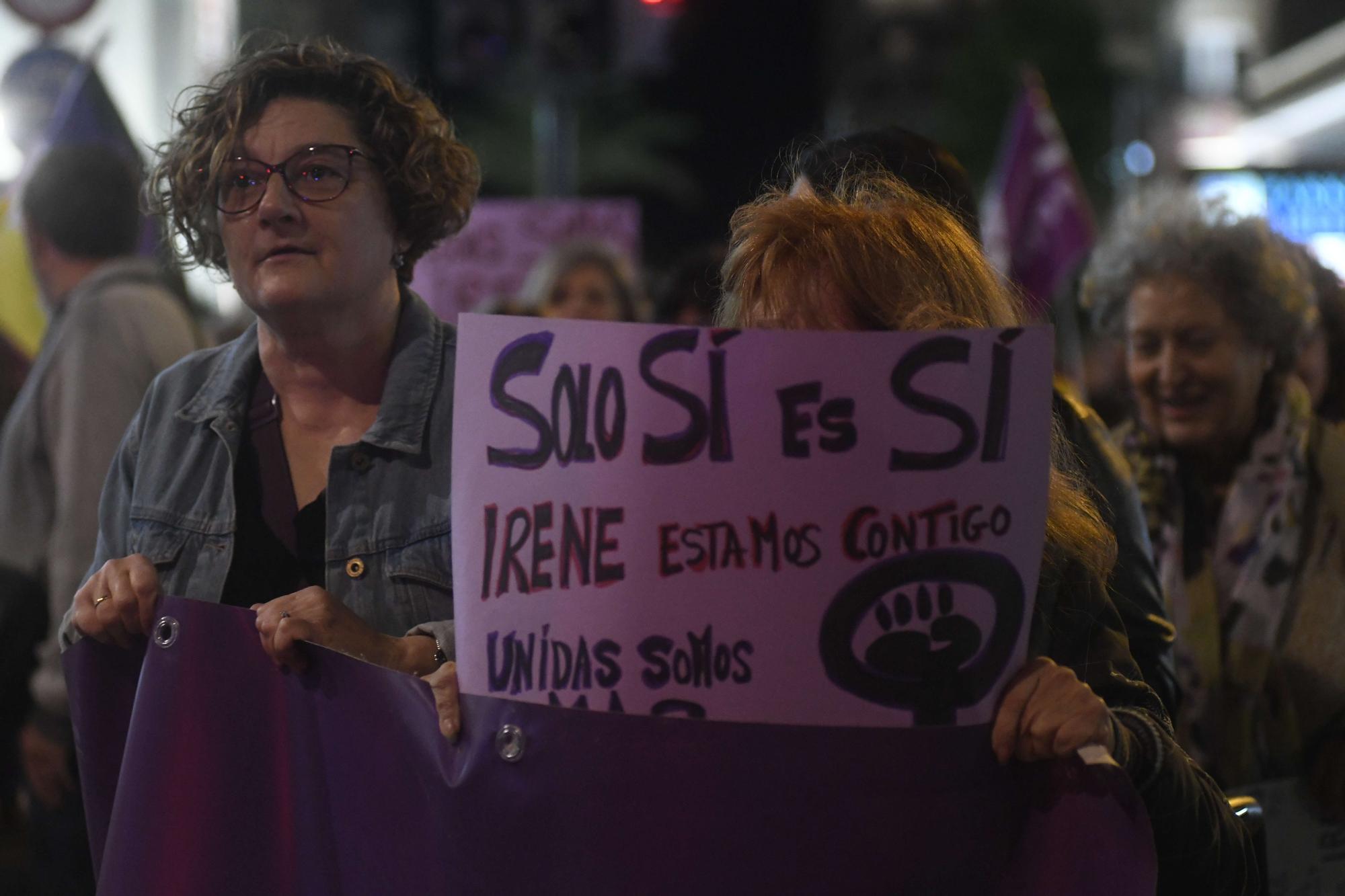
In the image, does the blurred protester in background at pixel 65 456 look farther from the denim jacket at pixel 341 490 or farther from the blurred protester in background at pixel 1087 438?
the blurred protester in background at pixel 1087 438

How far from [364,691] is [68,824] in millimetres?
1754

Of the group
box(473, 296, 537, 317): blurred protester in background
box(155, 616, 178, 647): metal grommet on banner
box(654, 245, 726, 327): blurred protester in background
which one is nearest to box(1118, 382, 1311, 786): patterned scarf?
box(155, 616, 178, 647): metal grommet on banner

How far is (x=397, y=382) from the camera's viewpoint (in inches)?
93.9

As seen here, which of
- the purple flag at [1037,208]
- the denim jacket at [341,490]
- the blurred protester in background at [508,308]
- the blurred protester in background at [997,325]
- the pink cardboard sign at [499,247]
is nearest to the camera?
the blurred protester in background at [997,325]

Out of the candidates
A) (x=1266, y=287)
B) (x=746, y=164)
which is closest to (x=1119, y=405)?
(x=1266, y=287)

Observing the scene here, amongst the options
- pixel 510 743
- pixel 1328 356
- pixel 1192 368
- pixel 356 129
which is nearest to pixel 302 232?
pixel 356 129

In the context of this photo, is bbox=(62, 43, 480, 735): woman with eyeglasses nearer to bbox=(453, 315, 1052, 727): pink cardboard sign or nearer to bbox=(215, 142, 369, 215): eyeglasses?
bbox=(215, 142, 369, 215): eyeglasses

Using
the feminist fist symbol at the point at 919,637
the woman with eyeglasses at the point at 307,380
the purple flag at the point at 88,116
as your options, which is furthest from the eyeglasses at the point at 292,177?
the purple flag at the point at 88,116

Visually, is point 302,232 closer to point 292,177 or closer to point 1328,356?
point 292,177

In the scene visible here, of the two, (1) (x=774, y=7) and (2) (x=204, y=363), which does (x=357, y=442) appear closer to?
(2) (x=204, y=363)

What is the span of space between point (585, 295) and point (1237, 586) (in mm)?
3626

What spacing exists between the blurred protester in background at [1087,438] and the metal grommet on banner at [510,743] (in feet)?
2.96

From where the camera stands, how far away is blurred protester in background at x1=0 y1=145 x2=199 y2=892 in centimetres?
339

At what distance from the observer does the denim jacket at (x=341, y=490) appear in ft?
7.34
